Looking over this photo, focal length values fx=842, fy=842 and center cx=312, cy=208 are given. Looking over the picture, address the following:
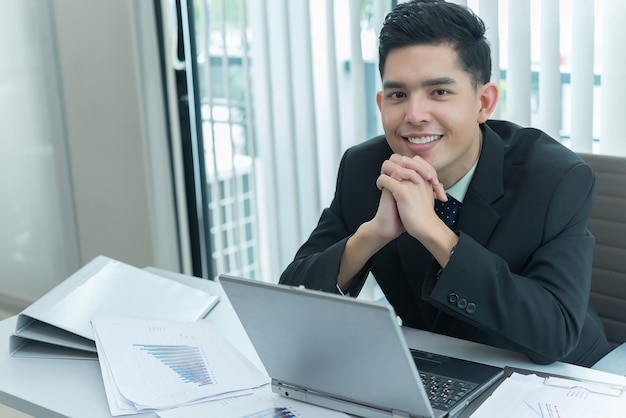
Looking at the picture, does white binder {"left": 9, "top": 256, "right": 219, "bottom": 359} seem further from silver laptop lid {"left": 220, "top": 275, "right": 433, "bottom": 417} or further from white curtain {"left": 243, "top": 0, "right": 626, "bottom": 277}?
white curtain {"left": 243, "top": 0, "right": 626, "bottom": 277}

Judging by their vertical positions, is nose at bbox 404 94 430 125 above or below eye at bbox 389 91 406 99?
below

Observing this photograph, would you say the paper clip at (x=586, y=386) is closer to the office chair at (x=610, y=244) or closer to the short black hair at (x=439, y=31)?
the office chair at (x=610, y=244)

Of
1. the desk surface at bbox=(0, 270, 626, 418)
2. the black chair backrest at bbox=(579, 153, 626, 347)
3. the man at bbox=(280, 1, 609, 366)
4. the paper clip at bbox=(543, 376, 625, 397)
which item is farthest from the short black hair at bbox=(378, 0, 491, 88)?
the paper clip at bbox=(543, 376, 625, 397)

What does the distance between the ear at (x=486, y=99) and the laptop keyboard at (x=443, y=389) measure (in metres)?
0.66

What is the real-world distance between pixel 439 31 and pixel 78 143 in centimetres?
232

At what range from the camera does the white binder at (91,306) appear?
5.19ft

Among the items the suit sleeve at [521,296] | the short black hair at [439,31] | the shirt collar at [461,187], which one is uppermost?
the short black hair at [439,31]

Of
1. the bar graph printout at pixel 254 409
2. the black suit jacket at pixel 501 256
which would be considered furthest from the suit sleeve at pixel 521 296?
the bar graph printout at pixel 254 409

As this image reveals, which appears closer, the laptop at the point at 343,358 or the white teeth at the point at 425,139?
the laptop at the point at 343,358

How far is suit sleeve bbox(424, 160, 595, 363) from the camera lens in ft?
4.74

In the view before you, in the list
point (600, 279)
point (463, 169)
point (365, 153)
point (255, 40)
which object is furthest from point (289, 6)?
point (600, 279)

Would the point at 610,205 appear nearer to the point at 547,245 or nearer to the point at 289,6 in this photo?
the point at 547,245

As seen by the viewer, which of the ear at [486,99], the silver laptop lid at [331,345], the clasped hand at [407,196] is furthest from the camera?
the ear at [486,99]

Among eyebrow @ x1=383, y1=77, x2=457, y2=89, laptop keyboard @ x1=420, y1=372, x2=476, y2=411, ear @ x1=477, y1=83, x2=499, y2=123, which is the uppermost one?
eyebrow @ x1=383, y1=77, x2=457, y2=89
